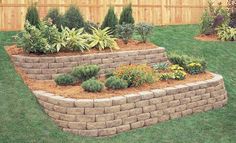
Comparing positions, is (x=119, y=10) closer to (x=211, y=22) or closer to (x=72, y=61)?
(x=211, y=22)

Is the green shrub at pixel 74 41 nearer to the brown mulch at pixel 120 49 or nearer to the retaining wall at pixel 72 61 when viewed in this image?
the brown mulch at pixel 120 49

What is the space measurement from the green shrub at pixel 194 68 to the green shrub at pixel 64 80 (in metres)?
3.81

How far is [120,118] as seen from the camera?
989cm

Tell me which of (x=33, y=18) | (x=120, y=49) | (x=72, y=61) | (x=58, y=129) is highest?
(x=33, y=18)

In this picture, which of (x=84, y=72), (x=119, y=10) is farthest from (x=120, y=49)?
(x=119, y=10)

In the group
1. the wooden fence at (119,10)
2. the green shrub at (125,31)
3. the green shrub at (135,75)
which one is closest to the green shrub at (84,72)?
the green shrub at (135,75)

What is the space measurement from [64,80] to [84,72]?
1.90ft

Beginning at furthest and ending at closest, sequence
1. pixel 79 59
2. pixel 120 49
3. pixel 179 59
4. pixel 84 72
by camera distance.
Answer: pixel 120 49, pixel 179 59, pixel 79 59, pixel 84 72

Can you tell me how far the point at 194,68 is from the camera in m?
12.7

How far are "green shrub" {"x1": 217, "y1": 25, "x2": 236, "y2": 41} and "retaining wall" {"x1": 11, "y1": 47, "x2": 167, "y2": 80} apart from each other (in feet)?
Result: 16.6

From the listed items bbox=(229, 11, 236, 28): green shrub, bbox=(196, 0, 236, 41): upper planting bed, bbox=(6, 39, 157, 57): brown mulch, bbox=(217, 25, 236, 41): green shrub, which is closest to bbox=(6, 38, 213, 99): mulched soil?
bbox=(6, 39, 157, 57): brown mulch

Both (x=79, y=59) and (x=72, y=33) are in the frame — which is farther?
(x=72, y=33)

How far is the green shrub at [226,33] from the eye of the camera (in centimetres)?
1775

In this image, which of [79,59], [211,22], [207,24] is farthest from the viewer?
[211,22]
